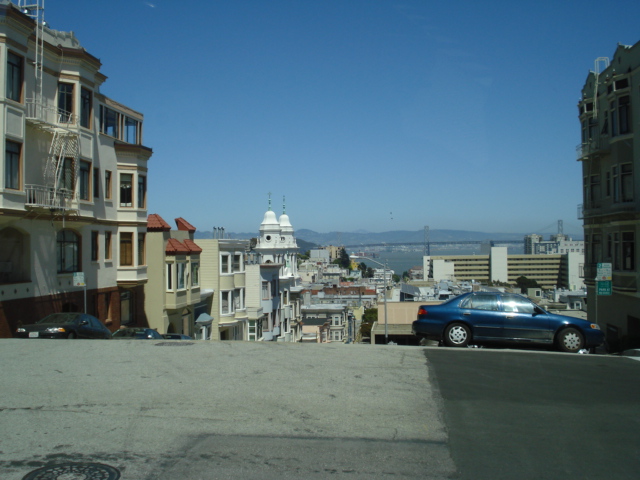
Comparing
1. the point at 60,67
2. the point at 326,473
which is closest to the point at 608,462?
the point at 326,473

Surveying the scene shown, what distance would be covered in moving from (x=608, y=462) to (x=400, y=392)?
3347 millimetres

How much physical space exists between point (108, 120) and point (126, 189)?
130 inches

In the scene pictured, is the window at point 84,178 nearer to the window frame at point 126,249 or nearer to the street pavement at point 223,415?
the window frame at point 126,249

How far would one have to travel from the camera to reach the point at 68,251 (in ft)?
79.0

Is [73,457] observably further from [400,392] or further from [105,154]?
[105,154]

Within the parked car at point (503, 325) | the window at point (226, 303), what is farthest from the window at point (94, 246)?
the parked car at point (503, 325)

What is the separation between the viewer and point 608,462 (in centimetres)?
652

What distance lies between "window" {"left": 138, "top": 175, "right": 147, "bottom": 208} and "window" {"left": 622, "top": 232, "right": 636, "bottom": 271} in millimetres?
21305

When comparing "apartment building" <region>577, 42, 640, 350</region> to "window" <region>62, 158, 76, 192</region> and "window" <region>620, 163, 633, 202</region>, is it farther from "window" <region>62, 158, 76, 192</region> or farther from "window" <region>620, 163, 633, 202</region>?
"window" <region>62, 158, 76, 192</region>

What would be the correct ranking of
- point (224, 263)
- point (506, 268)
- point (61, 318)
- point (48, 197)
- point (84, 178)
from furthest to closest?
Answer: point (506, 268) < point (224, 263) < point (84, 178) < point (48, 197) < point (61, 318)

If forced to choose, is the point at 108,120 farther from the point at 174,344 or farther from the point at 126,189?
the point at 174,344

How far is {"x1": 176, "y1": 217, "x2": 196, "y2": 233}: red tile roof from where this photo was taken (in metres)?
38.8

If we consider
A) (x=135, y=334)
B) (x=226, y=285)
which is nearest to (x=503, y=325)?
(x=135, y=334)

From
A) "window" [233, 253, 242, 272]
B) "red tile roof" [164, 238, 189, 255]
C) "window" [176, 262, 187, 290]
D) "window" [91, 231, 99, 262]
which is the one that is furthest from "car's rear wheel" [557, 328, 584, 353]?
"window" [233, 253, 242, 272]
